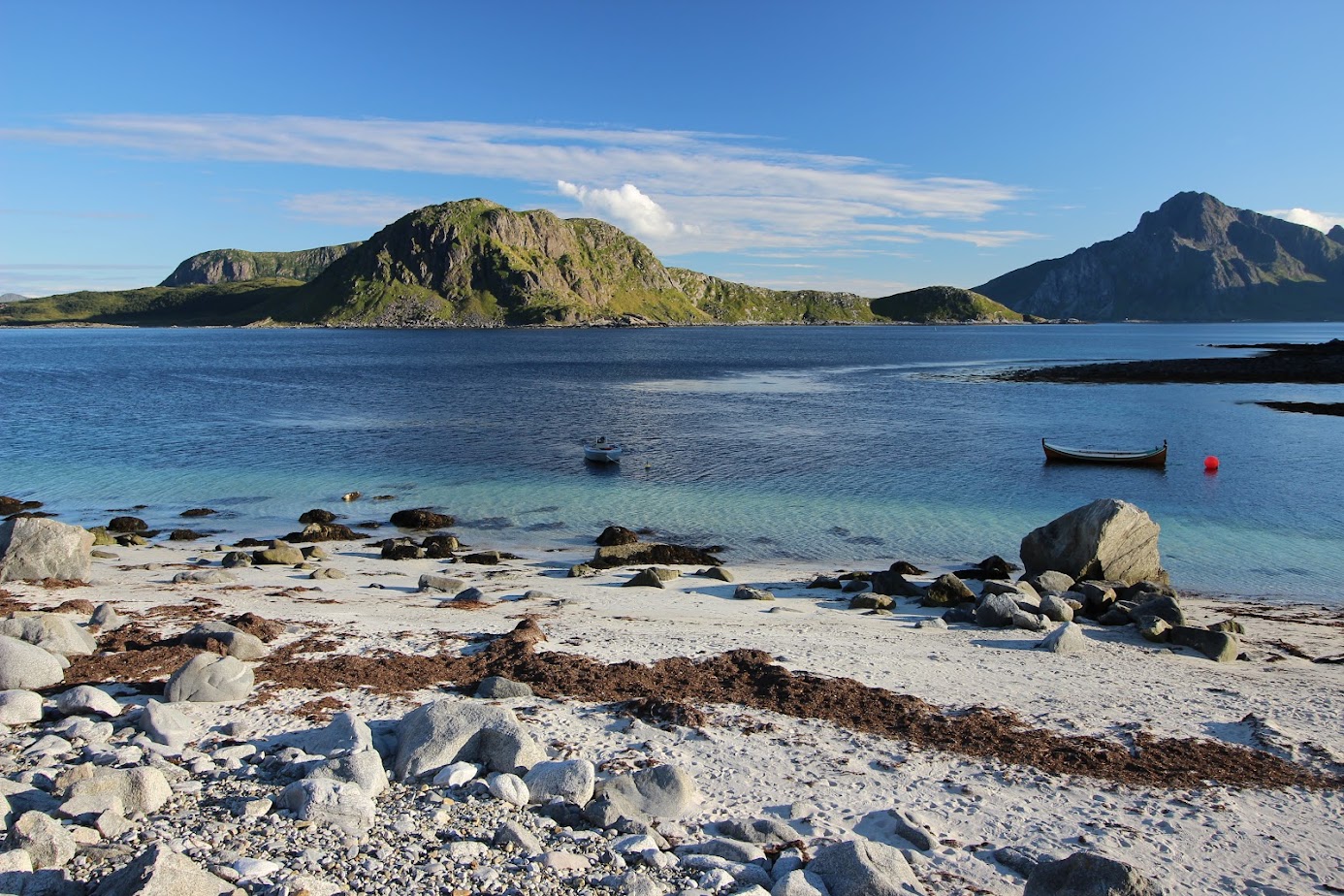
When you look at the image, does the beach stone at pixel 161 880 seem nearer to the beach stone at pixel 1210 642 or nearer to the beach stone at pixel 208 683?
the beach stone at pixel 208 683

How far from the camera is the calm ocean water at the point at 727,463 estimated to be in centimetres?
3338

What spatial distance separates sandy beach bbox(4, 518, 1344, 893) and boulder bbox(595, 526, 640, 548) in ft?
19.5

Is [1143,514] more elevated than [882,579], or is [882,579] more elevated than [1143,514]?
[1143,514]

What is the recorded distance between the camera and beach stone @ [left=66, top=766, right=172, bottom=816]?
9.91m

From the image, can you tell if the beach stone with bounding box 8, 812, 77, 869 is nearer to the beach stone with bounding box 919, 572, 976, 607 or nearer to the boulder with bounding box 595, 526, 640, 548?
the beach stone with bounding box 919, 572, 976, 607

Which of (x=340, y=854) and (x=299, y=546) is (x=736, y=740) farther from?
(x=299, y=546)

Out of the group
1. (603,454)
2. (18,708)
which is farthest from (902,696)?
(603,454)

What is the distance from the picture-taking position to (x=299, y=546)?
29250 mm

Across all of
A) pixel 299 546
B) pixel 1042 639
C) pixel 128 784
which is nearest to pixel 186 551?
pixel 299 546

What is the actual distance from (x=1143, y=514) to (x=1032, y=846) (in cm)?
1969

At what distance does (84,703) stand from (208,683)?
5.54 ft

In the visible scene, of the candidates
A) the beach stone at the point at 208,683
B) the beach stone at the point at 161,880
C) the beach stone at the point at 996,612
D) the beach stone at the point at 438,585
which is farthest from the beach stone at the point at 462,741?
the beach stone at the point at 996,612

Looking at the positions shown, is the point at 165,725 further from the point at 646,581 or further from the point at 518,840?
the point at 646,581

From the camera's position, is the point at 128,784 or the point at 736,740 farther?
the point at 736,740
